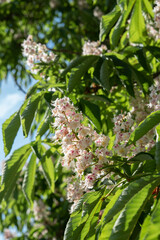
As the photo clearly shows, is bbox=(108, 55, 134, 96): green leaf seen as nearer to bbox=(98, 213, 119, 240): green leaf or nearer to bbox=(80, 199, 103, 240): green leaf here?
bbox=(80, 199, 103, 240): green leaf

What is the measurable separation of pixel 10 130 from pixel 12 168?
152 millimetres

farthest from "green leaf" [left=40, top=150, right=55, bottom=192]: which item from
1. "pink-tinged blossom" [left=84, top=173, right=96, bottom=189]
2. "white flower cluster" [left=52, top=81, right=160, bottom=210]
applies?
"pink-tinged blossom" [left=84, top=173, right=96, bottom=189]

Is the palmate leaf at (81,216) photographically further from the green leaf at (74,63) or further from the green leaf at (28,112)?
the green leaf at (74,63)

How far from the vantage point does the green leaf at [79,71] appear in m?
1.28

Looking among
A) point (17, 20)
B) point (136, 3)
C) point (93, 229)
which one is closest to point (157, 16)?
point (136, 3)

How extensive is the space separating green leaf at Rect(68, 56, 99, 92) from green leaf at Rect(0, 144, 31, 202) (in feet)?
1.09

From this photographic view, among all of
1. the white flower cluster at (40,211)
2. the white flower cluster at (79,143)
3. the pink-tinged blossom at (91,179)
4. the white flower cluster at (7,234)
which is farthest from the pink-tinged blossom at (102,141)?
the white flower cluster at (7,234)

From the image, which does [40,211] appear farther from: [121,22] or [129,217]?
[129,217]

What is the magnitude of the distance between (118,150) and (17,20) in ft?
13.3

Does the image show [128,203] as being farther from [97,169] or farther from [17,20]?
[17,20]

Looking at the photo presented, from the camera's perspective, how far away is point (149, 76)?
1.58 metres

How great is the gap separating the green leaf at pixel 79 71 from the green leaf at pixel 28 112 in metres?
0.14

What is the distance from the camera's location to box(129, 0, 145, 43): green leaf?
1.59 meters

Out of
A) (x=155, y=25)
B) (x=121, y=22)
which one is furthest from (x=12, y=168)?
(x=155, y=25)
